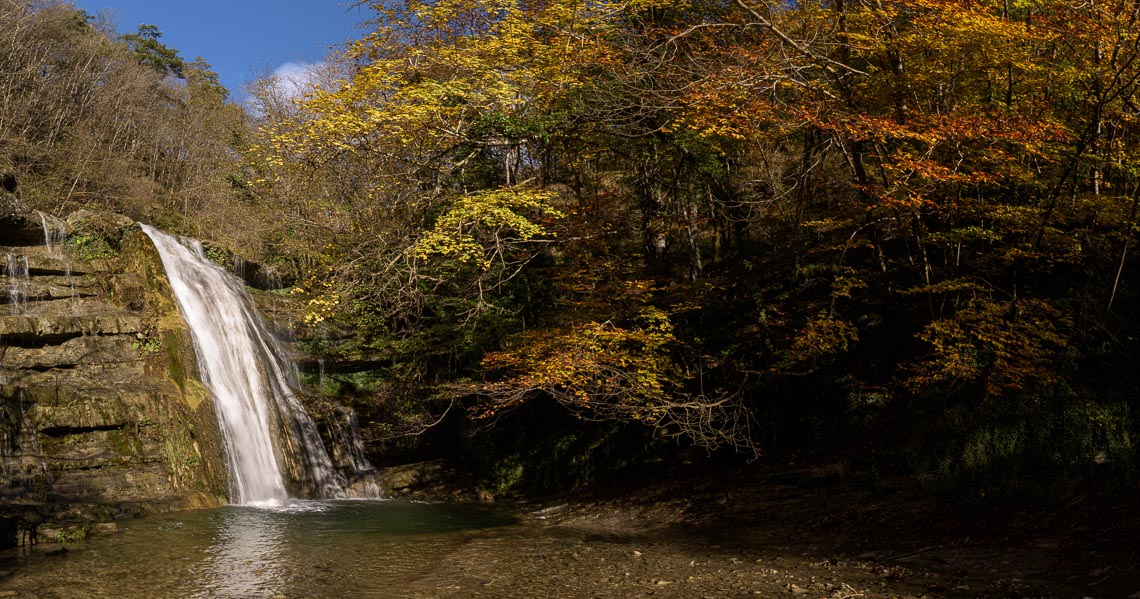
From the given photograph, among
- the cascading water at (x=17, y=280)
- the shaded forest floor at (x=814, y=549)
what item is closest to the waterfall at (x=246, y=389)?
the cascading water at (x=17, y=280)

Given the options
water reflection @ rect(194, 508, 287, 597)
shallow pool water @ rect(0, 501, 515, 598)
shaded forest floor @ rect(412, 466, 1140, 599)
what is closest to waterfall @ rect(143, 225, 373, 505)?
shallow pool water @ rect(0, 501, 515, 598)

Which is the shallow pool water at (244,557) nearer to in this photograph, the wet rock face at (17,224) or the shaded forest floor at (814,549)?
the shaded forest floor at (814,549)

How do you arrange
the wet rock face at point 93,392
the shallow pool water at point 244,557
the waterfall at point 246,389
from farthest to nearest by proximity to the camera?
the waterfall at point 246,389 → the wet rock face at point 93,392 → the shallow pool water at point 244,557

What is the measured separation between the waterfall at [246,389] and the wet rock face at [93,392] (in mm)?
484

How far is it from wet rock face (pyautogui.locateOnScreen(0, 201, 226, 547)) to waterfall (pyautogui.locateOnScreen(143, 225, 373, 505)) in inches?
19.1

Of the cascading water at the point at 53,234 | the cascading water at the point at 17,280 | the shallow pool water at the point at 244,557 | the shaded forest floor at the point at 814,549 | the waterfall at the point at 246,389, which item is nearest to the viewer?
the shaded forest floor at the point at 814,549

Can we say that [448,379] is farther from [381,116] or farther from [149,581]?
[149,581]

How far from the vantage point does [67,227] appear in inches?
611

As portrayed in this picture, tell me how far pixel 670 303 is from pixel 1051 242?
6067 millimetres

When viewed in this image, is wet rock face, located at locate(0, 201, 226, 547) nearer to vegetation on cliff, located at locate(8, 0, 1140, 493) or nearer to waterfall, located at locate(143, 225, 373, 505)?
waterfall, located at locate(143, 225, 373, 505)

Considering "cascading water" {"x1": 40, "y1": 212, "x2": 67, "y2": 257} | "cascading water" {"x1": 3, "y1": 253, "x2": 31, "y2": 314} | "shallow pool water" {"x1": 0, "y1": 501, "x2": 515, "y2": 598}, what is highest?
"cascading water" {"x1": 40, "y1": 212, "x2": 67, "y2": 257}

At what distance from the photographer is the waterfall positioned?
1425 cm

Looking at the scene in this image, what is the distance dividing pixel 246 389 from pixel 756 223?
1138cm

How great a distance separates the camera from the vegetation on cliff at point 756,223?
30.5 ft
